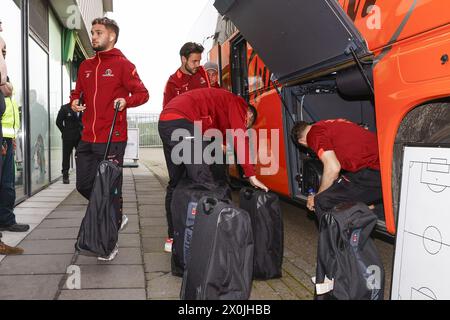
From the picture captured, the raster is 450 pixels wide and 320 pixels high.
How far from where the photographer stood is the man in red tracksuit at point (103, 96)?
3.76 metres

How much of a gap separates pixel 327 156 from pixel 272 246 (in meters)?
0.89

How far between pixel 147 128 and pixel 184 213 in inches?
1024

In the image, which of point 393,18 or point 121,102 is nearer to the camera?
point 393,18

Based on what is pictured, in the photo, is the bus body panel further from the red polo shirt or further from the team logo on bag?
the team logo on bag

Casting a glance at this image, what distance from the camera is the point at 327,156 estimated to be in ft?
11.5

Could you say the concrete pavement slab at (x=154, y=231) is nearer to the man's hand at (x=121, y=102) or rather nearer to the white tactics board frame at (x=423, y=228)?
the man's hand at (x=121, y=102)

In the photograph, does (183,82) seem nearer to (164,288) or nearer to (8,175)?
(8,175)

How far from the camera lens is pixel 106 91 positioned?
3.76 metres

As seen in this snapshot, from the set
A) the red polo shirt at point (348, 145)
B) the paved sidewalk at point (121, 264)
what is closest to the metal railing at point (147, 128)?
the paved sidewalk at point (121, 264)

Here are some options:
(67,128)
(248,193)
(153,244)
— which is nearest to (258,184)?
(248,193)

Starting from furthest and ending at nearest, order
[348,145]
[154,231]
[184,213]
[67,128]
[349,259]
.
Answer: [67,128]
[154,231]
[348,145]
[184,213]
[349,259]

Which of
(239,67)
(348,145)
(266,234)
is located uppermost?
(239,67)

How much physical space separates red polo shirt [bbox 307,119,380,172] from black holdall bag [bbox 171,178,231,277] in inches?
36.3
